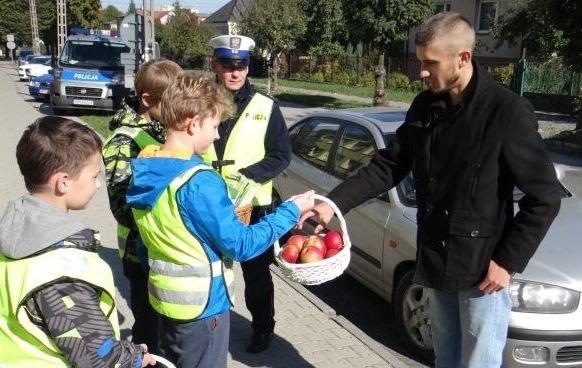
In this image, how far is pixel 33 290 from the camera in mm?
1639

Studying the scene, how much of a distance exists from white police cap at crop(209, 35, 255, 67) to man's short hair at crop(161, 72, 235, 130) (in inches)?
45.6

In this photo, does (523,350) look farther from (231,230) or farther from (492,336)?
(231,230)

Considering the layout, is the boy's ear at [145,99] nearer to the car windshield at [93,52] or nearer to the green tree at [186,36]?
the car windshield at [93,52]

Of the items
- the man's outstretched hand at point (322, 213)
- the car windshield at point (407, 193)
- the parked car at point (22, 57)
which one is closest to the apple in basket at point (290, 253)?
the man's outstretched hand at point (322, 213)

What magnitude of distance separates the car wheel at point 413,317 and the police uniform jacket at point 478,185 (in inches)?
57.7

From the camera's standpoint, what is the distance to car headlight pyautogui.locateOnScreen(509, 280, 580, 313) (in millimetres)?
3475

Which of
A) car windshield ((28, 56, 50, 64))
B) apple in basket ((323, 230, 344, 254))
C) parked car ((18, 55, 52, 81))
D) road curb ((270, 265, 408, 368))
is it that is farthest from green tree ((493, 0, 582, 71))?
car windshield ((28, 56, 50, 64))

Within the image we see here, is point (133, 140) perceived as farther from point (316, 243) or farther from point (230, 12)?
point (230, 12)

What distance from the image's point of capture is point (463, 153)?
2461 millimetres

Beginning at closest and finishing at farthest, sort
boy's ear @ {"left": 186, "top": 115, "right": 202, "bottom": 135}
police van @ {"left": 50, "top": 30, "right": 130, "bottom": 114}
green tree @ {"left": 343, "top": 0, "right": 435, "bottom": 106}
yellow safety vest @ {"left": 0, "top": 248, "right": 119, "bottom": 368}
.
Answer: yellow safety vest @ {"left": 0, "top": 248, "right": 119, "bottom": 368} < boy's ear @ {"left": 186, "top": 115, "right": 202, "bottom": 135} < police van @ {"left": 50, "top": 30, "right": 130, "bottom": 114} < green tree @ {"left": 343, "top": 0, "right": 435, "bottom": 106}

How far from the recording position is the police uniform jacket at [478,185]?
2355 mm

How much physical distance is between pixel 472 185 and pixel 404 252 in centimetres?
182

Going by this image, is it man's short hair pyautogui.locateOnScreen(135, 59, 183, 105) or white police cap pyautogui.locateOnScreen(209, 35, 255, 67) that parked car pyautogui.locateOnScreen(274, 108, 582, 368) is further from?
man's short hair pyautogui.locateOnScreen(135, 59, 183, 105)

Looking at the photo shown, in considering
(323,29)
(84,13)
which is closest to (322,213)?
(323,29)
